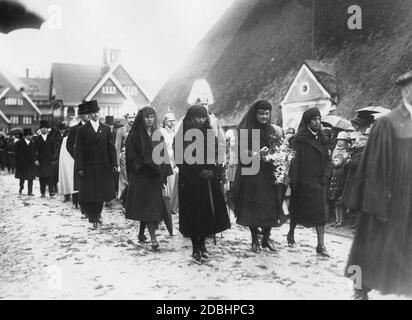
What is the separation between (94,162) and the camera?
8625 mm

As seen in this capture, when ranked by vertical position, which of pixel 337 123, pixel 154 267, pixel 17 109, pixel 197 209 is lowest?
pixel 154 267

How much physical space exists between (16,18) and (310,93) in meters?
15.4

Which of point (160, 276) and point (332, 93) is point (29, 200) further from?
point (332, 93)

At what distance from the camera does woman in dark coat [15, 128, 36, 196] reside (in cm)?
1450

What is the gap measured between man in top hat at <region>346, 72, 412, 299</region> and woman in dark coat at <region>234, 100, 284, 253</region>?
7.44ft

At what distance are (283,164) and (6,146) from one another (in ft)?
78.6

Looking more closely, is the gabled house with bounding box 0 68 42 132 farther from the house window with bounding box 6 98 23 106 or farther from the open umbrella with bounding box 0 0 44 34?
the open umbrella with bounding box 0 0 44 34

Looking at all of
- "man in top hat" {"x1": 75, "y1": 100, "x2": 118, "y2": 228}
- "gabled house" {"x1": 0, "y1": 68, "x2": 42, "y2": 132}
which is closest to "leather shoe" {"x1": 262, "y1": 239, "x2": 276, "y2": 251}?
"man in top hat" {"x1": 75, "y1": 100, "x2": 118, "y2": 228}

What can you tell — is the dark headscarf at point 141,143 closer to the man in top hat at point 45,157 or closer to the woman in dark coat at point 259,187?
the woman in dark coat at point 259,187

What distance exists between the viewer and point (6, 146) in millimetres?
27219

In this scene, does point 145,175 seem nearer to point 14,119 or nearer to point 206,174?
point 206,174

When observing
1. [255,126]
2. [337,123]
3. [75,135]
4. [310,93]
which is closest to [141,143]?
[255,126]

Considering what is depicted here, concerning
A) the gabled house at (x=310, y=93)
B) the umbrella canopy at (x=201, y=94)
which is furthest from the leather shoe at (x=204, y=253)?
the gabled house at (x=310, y=93)
